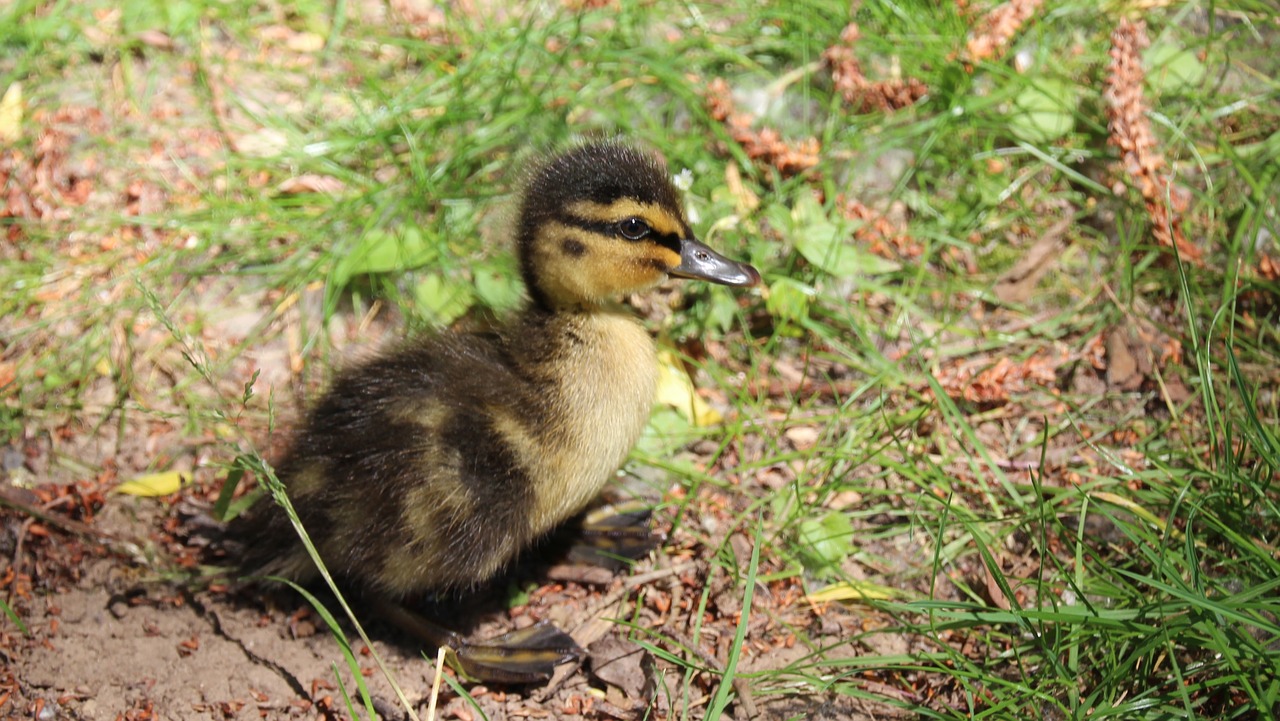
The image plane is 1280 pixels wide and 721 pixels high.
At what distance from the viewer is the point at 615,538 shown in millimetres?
2717

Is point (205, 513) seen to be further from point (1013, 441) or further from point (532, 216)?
point (1013, 441)

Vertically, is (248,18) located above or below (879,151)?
above

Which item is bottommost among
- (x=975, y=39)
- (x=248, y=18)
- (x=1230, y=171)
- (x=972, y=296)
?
(x=972, y=296)

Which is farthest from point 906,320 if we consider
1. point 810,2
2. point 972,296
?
point 810,2

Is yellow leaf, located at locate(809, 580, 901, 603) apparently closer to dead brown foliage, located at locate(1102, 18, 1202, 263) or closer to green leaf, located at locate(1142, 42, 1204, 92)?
dead brown foliage, located at locate(1102, 18, 1202, 263)

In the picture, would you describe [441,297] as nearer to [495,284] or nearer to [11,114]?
[495,284]

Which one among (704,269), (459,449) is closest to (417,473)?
(459,449)

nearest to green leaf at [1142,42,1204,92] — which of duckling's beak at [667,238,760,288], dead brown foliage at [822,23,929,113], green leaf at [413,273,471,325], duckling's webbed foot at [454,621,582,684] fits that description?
dead brown foliage at [822,23,929,113]

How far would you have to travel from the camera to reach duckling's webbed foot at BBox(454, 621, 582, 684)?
94.5 inches

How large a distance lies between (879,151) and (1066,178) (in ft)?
1.92

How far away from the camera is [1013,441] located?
2826 millimetres

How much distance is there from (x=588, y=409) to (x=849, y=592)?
746mm

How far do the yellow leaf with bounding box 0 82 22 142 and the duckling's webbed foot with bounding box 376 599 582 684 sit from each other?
228 centimetres

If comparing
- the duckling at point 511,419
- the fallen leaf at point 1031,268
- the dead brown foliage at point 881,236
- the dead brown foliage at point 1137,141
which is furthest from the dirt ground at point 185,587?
the dead brown foliage at point 1137,141
